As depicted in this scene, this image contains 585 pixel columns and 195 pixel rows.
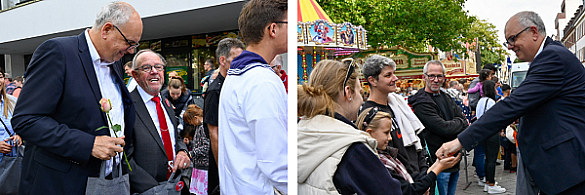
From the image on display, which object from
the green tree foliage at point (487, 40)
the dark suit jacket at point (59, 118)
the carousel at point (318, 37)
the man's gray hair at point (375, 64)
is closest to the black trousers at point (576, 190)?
the green tree foliage at point (487, 40)

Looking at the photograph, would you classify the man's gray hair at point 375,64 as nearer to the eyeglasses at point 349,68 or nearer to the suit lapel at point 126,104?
the eyeglasses at point 349,68

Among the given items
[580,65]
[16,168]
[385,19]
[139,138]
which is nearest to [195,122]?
[139,138]

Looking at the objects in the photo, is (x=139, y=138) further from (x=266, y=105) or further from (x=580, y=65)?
(x=580, y=65)

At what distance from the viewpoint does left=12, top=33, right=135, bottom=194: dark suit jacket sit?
4.73 feet

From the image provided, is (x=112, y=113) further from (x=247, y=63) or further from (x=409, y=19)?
(x=409, y=19)

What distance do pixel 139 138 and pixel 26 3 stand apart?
32.6 ft

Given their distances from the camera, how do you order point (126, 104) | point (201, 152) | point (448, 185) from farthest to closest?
point (201, 152)
point (448, 185)
point (126, 104)

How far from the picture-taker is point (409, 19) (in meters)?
1.51

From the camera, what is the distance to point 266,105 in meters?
1.27

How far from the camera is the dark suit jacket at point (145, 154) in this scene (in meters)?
1.98

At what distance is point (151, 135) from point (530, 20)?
1.74m

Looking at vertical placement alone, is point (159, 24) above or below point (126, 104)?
above

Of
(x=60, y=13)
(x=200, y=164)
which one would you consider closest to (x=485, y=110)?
(x=200, y=164)

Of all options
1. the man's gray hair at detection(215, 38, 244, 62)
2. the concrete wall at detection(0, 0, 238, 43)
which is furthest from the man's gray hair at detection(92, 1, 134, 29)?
the concrete wall at detection(0, 0, 238, 43)
